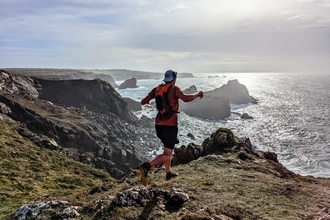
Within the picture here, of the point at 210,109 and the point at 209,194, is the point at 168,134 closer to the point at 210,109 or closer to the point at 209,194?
the point at 209,194

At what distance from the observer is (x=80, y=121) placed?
38406 mm

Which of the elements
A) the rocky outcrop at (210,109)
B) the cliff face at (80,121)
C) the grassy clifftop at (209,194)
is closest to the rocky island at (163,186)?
the grassy clifftop at (209,194)

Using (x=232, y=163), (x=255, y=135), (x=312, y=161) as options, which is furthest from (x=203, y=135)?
(x=232, y=163)

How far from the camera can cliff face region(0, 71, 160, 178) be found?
94.8 feet

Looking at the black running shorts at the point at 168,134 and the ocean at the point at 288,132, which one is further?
the ocean at the point at 288,132

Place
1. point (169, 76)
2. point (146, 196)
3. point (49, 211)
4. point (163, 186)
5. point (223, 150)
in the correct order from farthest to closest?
point (223, 150) → point (163, 186) → point (169, 76) → point (49, 211) → point (146, 196)

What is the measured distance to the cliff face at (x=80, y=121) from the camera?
2889 cm

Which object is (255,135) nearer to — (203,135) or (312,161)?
(203,135)

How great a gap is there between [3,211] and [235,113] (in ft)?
278

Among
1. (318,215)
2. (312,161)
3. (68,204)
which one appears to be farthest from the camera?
(312,161)

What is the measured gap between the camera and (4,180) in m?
12.0

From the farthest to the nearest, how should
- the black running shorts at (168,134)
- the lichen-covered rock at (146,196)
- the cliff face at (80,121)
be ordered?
1. the cliff face at (80,121)
2. the black running shorts at (168,134)
3. the lichen-covered rock at (146,196)

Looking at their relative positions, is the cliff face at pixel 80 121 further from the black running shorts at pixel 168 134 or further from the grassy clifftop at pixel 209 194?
the black running shorts at pixel 168 134

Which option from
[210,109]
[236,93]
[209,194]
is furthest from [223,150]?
[236,93]
